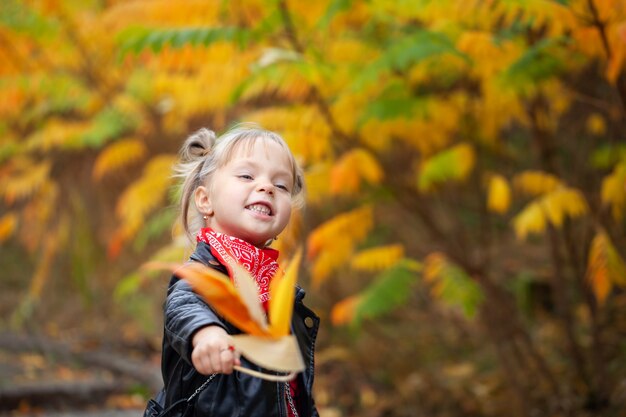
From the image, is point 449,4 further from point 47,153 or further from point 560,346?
point 47,153

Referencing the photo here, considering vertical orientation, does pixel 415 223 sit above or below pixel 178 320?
above

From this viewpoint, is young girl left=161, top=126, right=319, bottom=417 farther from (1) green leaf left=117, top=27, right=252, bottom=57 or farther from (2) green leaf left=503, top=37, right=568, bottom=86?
(2) green leaf left=503, top=37, right=568, bottom=86

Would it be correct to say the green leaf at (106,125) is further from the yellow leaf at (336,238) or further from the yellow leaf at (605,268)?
the yellow leaf at (605,268)

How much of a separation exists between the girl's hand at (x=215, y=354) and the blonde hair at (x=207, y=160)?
594mm

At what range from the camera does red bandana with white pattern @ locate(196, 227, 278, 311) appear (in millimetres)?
1855

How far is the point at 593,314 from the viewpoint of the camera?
4578 mm

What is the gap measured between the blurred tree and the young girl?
3.38 feet

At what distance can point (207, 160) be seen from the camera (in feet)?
6.81

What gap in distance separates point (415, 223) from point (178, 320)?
18.6 ft

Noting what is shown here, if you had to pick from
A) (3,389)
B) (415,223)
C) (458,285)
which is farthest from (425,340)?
(3,389)

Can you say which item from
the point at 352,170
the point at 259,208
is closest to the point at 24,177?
the point at 352,170

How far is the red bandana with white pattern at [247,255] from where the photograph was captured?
1.86m

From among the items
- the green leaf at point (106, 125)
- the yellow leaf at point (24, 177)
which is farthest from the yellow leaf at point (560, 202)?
the yellow leaf at point (24, 177)

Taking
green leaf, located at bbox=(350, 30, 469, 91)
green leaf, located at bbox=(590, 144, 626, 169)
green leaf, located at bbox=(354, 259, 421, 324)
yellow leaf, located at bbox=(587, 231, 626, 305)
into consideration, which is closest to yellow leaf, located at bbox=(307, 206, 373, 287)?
green leaf, located at bbox=(354, 259, 421, 324)
